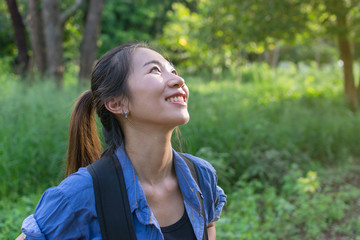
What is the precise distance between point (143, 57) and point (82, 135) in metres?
0.49

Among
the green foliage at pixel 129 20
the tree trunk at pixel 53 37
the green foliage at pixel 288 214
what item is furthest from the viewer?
the green foliage at pixel 129 20

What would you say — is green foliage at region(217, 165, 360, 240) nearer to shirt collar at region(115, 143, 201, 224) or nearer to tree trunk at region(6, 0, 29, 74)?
shirt collar at region(115, 143, 201, 224)

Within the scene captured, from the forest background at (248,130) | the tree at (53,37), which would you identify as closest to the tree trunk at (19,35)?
the forest background at (248,130)

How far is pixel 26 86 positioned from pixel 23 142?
301 centimetres

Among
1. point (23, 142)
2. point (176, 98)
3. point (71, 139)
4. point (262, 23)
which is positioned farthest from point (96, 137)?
point (262, 23)

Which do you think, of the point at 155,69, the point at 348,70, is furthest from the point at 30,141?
the point at 348,70

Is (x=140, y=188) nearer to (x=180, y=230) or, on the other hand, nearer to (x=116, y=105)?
(x=180, y=230)

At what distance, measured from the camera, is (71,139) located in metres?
2.00

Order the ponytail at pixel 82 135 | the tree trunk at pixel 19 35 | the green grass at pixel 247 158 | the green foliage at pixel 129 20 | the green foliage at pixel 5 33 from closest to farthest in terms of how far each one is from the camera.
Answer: the ponytail at pixel 82 135 < the green grass at pixel 247 158 < the tree trunk at pixel 19 35 < the green foliage at pixel 5 33 < the green foliage at pixel 129 20

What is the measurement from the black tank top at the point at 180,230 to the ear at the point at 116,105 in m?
0.56

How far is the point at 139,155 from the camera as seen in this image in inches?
73.0

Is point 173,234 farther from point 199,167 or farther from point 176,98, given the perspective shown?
point 176,98

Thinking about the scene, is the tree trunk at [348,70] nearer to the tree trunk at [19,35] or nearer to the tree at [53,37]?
the tree at [53,37]

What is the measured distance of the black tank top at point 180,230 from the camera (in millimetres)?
1741
